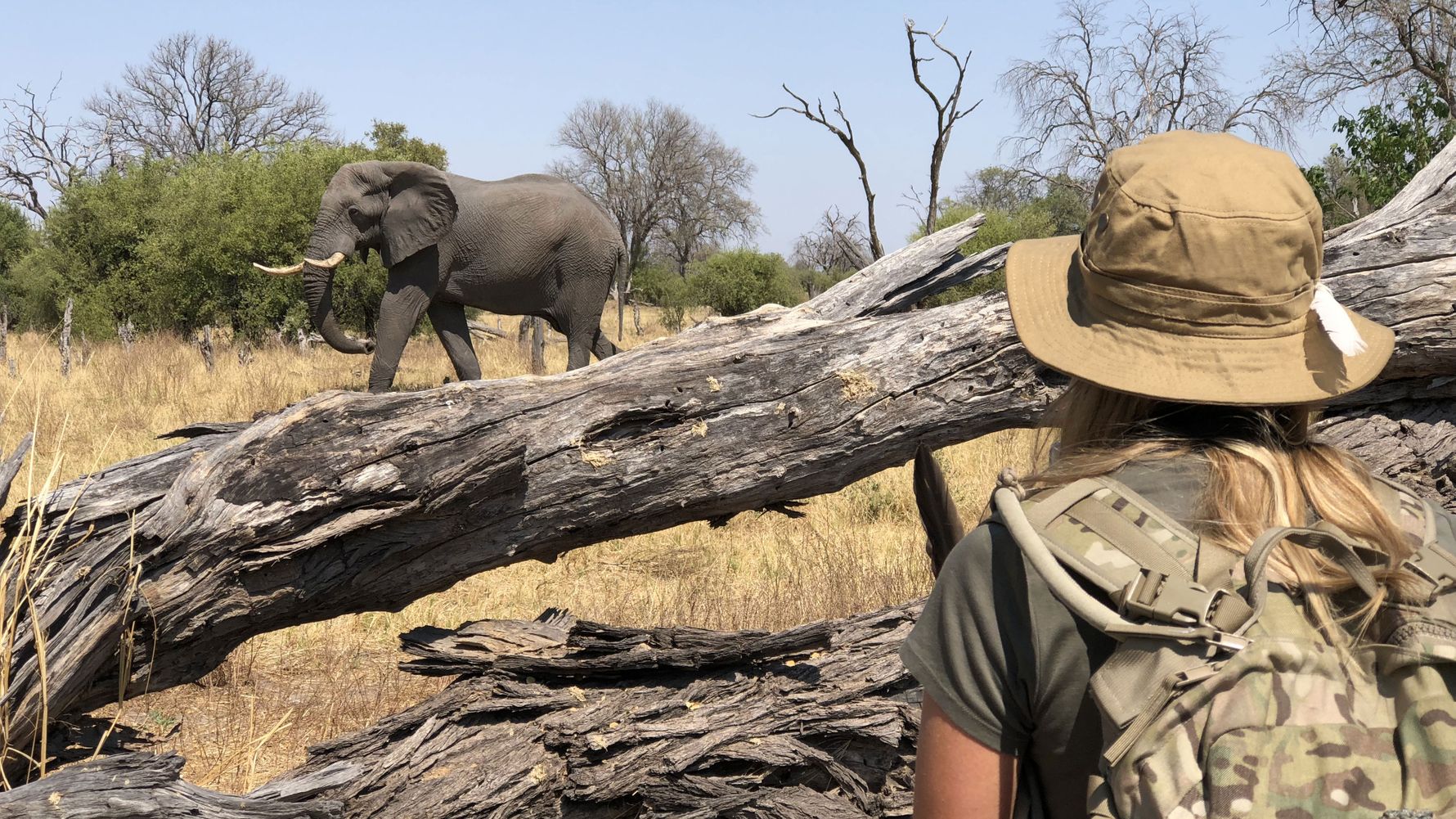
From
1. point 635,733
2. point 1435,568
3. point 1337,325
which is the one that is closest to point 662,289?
point 635,733

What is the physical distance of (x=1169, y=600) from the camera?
1.06 metres

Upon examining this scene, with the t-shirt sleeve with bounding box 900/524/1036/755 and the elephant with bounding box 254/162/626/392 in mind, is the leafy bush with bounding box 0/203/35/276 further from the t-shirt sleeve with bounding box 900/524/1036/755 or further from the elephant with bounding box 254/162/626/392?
the t-shirt sleeve with bounding box 900/524/1036/755

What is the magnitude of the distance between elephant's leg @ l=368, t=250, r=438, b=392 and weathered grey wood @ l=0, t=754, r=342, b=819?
7640 mm

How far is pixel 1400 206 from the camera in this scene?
161 inches

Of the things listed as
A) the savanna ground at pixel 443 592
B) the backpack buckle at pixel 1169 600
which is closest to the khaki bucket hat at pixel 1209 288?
the backpack buckle at pixel 1169 600

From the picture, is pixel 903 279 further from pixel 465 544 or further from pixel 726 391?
pixel 465 544

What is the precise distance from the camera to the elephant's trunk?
30.8ft

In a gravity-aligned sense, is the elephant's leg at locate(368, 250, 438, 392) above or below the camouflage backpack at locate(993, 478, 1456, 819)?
above

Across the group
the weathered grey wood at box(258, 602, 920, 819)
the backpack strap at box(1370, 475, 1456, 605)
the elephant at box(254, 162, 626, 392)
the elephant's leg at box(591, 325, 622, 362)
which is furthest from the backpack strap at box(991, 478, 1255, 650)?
the elephant's leg at box(591, 325, 622, 362)

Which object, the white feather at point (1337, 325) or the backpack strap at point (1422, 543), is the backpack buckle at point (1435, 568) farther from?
the white feather at point (1337, 325)

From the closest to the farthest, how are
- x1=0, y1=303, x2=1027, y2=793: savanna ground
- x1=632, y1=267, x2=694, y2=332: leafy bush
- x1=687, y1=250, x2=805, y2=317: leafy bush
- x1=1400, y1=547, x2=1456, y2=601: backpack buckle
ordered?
x1=1400, y1=547, x2=1456, y2=601: backpack buckle, x1=0, y1=303, x2=1027, y2=793: savanna ground, x1=687, y1=250, x2=805, y2=317: leafy bush, x1=632, y1=267, x2=694, y2=332: leafy bush

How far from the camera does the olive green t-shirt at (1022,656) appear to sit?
1.14 metres

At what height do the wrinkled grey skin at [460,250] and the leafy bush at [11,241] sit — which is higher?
the leafy bush at [11,241]

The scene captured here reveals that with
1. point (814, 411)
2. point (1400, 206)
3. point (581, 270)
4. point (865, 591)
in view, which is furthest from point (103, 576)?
point (581, 270)
